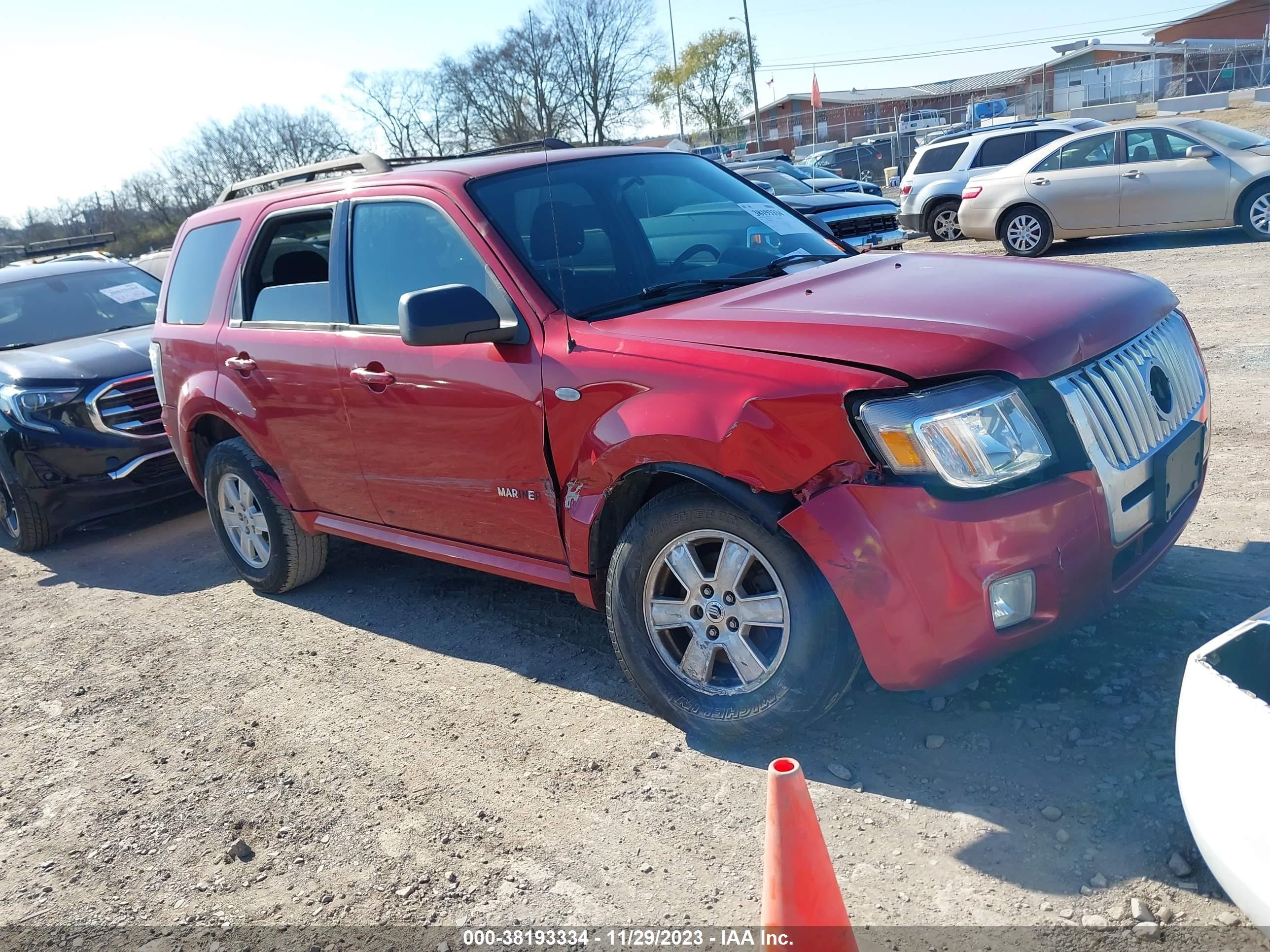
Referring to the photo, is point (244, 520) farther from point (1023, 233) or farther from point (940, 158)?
point (940, 158)

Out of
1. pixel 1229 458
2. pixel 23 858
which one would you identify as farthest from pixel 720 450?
pixel 1229 458

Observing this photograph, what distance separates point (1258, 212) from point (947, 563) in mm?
11947

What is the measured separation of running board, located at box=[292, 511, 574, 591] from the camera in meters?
3.73

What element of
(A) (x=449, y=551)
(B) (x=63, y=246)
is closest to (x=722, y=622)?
(A) (x=449, y=551)

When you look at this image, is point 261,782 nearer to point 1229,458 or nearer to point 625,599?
point 625,599

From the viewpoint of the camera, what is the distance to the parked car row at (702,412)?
9.01 ft

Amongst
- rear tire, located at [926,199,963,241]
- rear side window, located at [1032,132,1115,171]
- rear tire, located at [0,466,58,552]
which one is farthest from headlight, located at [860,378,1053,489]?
rear tire, located at [926,199,963,241]

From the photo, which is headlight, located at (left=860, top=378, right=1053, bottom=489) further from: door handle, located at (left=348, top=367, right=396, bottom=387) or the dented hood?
door handle, located at (left=348, top=367, right=396, bottom=387)

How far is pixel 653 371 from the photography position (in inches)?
124

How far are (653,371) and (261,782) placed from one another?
6.54 ft

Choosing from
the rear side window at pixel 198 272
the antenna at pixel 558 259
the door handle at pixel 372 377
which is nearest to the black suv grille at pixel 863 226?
the rear side window at pixel 198 272

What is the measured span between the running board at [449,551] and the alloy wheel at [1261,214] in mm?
11680

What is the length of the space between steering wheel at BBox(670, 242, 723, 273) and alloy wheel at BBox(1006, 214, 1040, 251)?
11098 mm

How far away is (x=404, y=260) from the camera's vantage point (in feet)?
13.3
